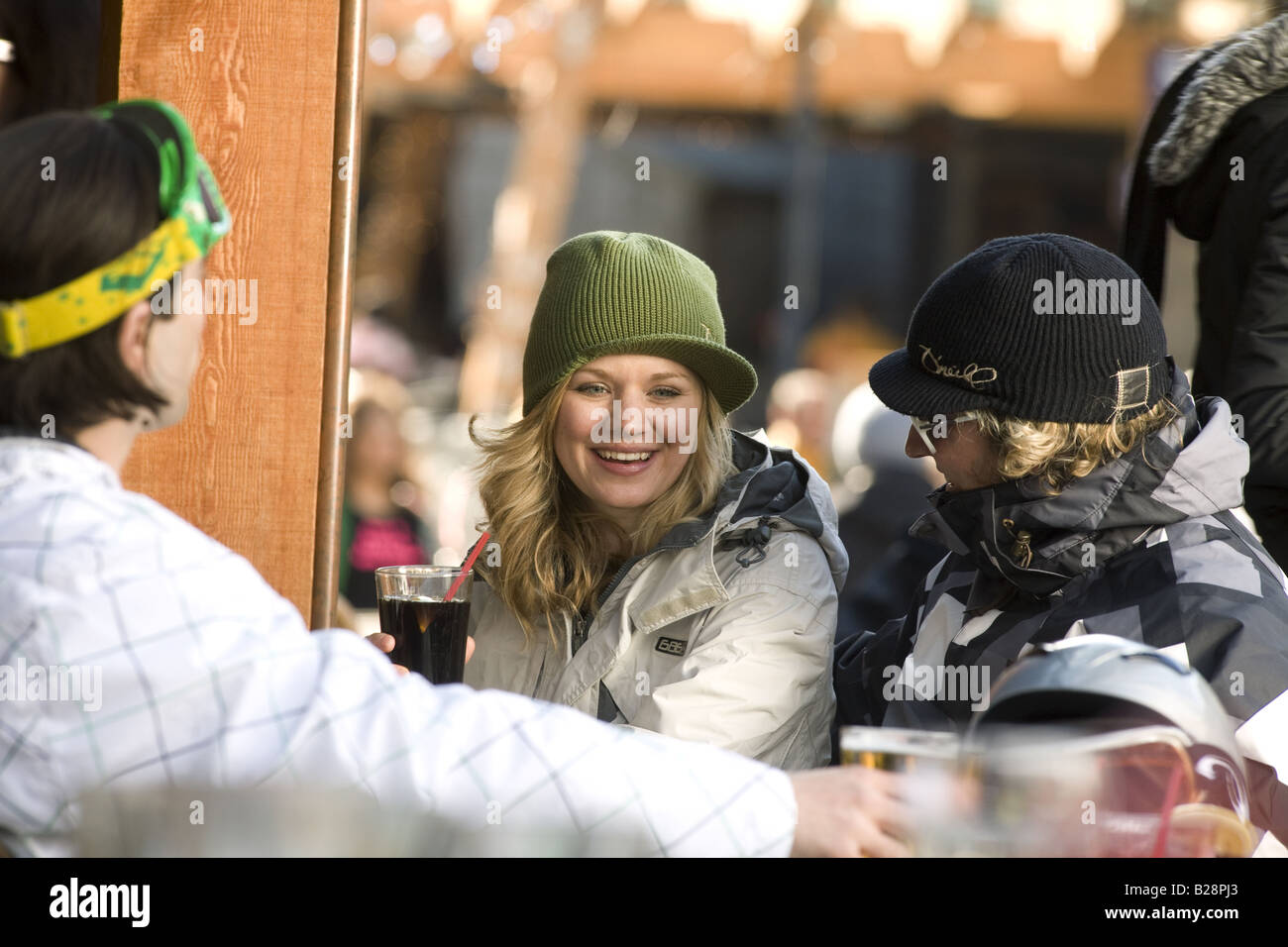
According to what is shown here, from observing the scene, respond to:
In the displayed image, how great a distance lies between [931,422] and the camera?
2.14 m

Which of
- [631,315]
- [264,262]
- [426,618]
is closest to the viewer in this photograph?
[426,618]

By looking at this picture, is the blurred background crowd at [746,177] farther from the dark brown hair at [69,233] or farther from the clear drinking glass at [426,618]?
the dark brown hair at [69,233]

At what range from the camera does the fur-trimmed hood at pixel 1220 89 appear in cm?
241

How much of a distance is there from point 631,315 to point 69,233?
1.24m

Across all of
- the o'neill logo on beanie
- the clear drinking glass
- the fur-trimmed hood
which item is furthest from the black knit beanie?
the clear drinking glass

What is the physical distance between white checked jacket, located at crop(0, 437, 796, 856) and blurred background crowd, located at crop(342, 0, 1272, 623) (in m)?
1.91

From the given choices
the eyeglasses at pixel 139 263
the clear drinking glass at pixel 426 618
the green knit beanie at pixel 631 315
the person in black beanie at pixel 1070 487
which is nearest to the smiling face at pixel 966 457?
the person in black beanie at pixel 1070 487

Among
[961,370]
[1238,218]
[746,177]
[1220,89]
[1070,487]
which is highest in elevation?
[746,177]

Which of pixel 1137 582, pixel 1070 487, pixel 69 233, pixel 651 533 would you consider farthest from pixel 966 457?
pixel 69 233

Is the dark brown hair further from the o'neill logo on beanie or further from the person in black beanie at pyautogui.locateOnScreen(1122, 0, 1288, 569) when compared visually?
the person in black beanie at pyautogui.locateOnScreen(1122, 0, 1288, 569)

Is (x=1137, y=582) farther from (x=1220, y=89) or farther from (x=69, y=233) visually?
(x=69, y=233)

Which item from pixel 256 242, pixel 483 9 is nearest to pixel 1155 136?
pixel 256 242

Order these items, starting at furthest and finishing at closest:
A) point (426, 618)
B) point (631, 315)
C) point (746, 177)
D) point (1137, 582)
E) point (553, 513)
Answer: point (746, 177)
point (553, 513)
point (631, 315)
point (426, 618)
point (1137, 582)

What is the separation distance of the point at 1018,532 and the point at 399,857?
1128mm
